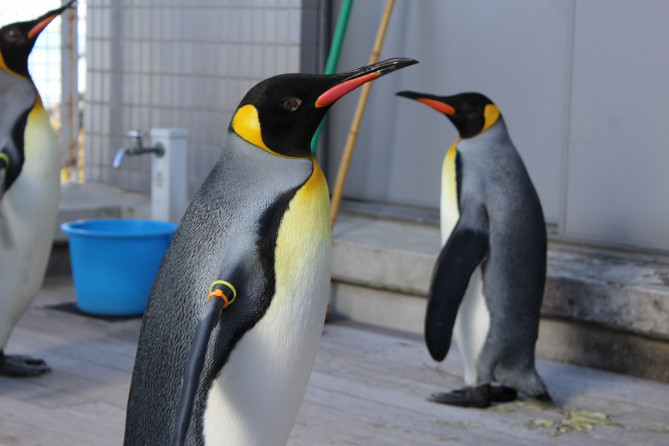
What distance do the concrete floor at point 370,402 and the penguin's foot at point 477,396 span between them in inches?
1.1

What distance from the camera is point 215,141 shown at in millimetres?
5082

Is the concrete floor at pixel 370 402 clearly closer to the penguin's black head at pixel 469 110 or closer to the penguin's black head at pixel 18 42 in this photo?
the penguin's black head at pixel 469 110

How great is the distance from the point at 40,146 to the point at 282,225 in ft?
5.59

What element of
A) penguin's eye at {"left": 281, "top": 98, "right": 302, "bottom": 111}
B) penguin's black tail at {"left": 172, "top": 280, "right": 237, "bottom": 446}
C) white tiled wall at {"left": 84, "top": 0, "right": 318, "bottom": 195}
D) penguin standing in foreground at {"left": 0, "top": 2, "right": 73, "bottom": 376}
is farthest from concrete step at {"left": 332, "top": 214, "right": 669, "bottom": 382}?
penguin's black tail at {"left": 172, "top": 280, "right": 237, "bottom": 446}

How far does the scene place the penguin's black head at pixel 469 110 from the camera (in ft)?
10.5

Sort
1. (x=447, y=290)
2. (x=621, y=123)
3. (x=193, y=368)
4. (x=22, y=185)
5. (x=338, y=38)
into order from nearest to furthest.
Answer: (x=193, y=368) < (x=447, y=290) < (x=22, y=185) < (x=621, y=123) < (x=338, y=38)

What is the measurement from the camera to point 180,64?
5.26 meters

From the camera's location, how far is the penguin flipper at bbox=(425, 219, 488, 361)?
9.89ft

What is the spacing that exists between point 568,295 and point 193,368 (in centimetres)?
215

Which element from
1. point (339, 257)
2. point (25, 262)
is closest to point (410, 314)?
point (339, 257)

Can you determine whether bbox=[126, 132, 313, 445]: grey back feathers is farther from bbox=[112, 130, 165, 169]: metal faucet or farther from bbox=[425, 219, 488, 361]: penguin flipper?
bbox=[112, 130, 165, 169]: metal faucet

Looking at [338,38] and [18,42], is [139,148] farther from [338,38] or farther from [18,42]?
[18,42]

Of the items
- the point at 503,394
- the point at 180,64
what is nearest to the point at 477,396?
the point at 503,394

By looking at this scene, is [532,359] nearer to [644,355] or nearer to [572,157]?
[644,355]
